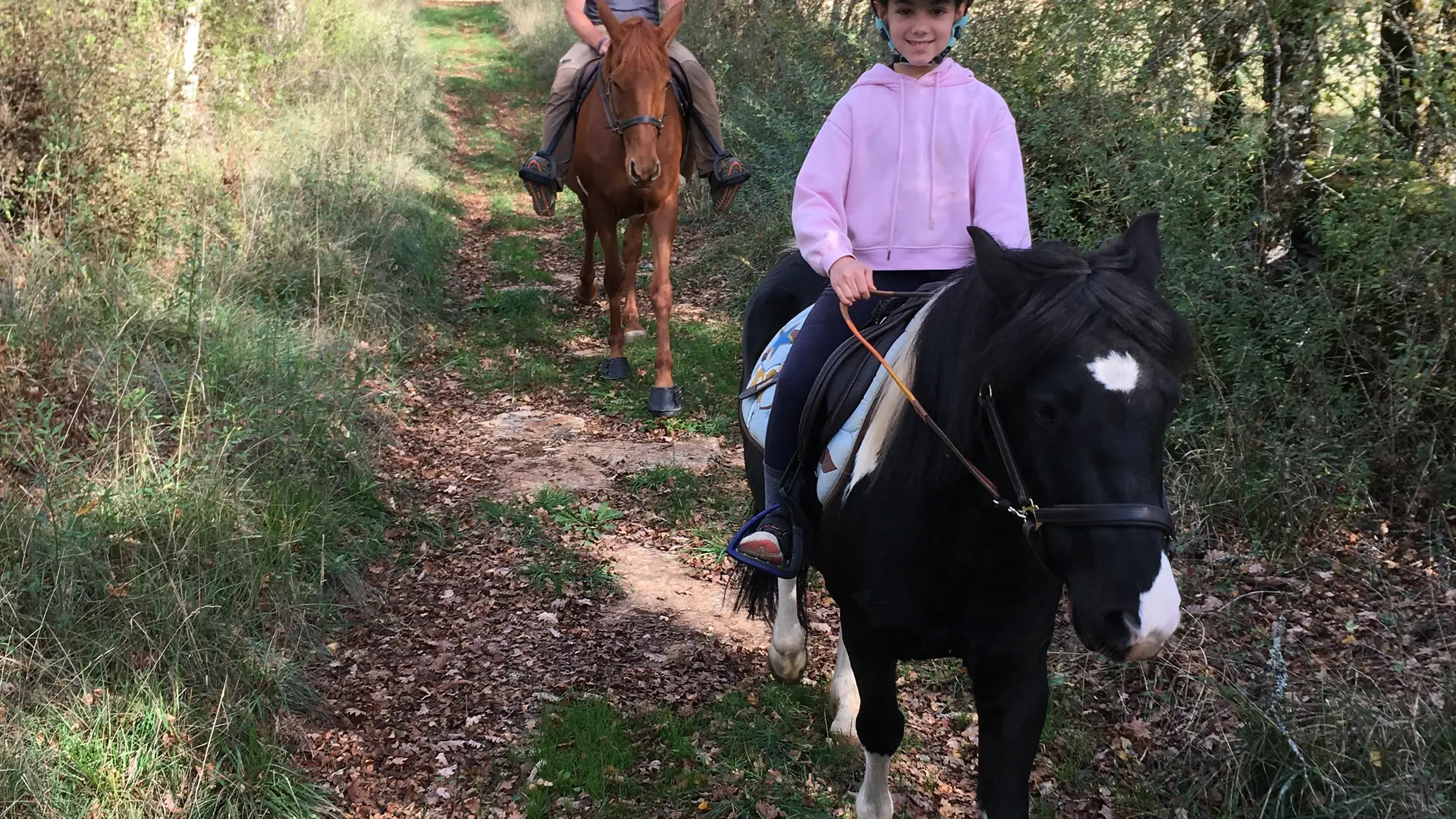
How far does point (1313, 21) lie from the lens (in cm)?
467

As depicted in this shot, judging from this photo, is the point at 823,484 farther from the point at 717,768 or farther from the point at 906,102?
the point at 717,768

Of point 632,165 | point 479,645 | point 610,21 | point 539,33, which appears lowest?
point 479,645

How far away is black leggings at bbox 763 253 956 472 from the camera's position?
2861 millimetres

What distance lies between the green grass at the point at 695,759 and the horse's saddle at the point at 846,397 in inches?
50.5

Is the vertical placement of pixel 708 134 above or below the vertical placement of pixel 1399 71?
below

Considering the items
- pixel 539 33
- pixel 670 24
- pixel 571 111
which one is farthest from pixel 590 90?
pixel 539 33

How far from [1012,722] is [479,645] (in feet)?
9.00

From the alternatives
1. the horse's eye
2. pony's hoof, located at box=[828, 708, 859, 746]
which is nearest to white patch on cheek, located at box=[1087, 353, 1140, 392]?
the horse's eye

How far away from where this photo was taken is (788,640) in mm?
4000

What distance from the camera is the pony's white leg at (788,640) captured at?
3.97 metres

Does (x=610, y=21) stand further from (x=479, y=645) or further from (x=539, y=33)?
(x=539, y=33)

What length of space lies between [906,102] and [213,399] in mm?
3915

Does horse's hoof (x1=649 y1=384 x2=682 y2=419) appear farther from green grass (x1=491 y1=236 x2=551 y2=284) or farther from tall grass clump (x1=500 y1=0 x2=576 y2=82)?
tall grass clump (x1=500 y1=0 x2=576 y2=82)

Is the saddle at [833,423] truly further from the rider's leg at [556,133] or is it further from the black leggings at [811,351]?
the rider's leg at [556,133]
